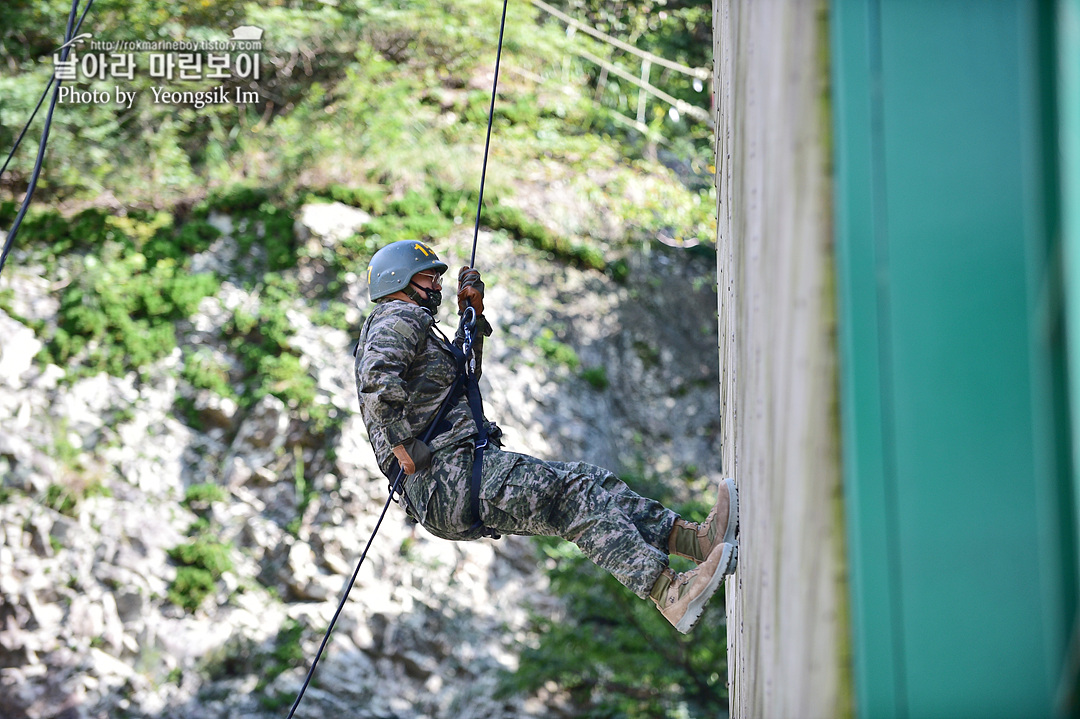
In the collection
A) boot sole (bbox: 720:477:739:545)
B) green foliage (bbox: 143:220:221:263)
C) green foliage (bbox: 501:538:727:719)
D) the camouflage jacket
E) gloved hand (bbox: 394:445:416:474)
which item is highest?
green foliage (bbox: 143:220:221:263)

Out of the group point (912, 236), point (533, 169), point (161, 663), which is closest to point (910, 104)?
point (912, 236)

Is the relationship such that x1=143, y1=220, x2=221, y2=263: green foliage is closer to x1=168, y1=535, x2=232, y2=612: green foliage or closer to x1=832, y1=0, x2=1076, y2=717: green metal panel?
x1=168, y1=535, x2=232, y2=612: green foliage

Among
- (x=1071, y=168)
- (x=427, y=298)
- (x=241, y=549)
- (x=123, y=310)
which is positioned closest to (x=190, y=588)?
(x=241, y=549)

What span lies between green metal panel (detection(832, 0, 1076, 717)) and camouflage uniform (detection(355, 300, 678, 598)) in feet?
8.24

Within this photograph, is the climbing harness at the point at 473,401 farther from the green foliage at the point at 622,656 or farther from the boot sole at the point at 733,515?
the green foliage at the point at 622,656

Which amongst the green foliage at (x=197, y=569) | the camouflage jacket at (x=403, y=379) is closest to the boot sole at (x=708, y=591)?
the camouflage jacket at (x=403, y=379)

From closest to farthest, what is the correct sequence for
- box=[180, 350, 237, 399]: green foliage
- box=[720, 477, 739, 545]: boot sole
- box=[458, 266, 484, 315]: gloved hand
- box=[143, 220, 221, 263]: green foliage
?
box=[720, 477, 739, 545]: boot sole → box=[458, 266, 484, 315]: gloved hand → box=[180, 350, 237, 399]: green foliage → box=[143, 220, 221, 263]: green foliage

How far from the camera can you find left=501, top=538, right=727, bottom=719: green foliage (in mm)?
7281

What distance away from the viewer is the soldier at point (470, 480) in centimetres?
383

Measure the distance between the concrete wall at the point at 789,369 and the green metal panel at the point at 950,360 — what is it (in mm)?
43

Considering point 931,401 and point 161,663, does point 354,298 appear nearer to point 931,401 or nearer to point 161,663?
point 161,663

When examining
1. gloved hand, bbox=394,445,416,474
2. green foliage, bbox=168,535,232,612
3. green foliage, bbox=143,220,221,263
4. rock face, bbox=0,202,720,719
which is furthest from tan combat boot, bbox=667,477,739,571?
green foliage, bbox=143,220,221,263

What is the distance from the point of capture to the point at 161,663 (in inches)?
335

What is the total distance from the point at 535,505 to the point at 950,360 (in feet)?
9.01
